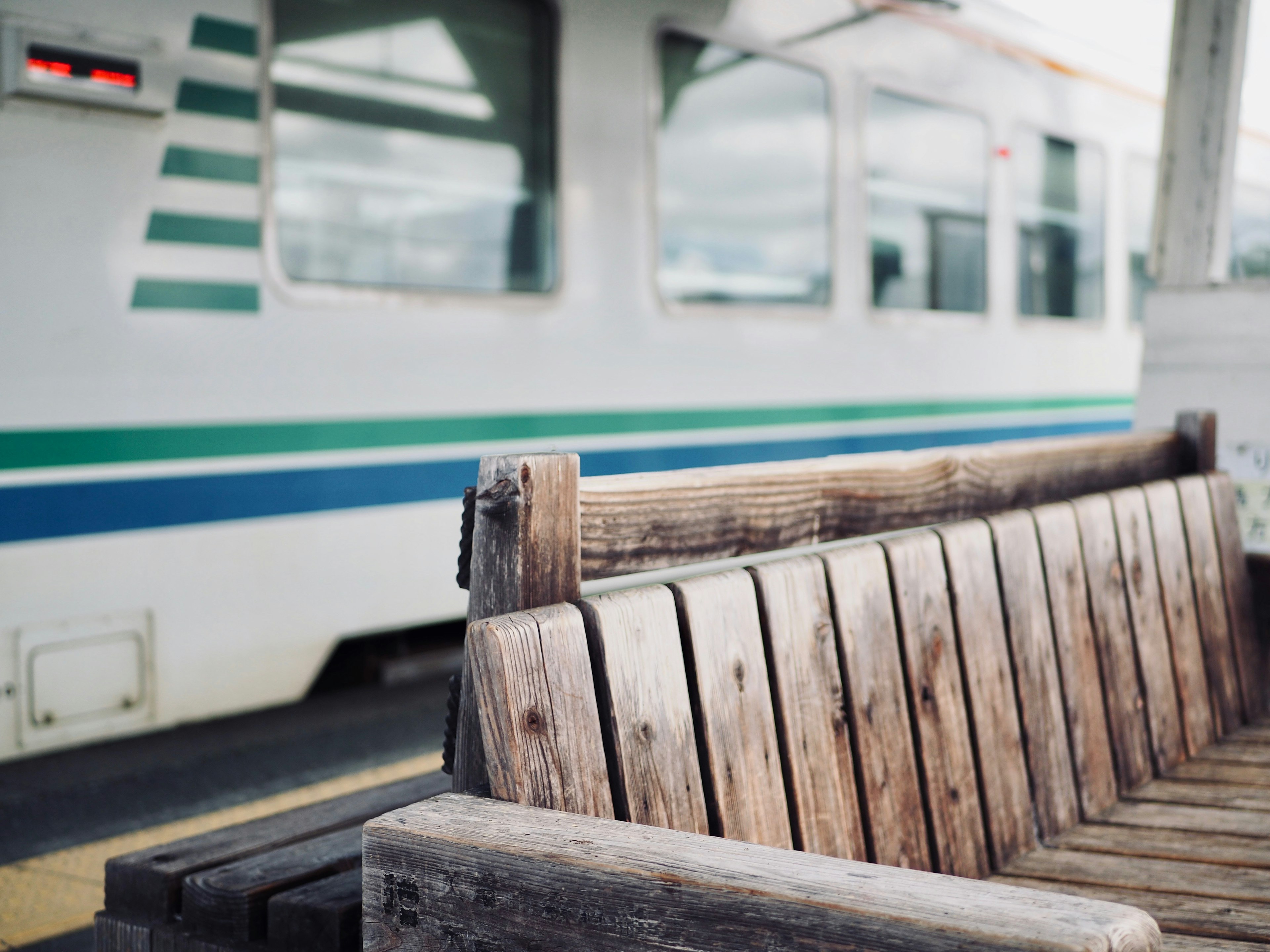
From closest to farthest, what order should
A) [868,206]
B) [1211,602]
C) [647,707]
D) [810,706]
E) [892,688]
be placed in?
[647,707], [810,706], [892,688], [1211,602], [868,206]

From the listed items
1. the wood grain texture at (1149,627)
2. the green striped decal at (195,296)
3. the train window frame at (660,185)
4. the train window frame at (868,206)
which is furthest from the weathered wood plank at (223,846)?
the train window frame at (868,206)

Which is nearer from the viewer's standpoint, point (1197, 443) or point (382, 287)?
point (1197, 443)

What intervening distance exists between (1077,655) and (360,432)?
1.96 metres

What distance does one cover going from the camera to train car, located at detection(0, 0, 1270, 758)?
2.78 metres

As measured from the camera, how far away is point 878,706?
→ 153cm

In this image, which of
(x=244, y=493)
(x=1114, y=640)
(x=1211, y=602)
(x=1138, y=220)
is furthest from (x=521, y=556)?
(x=1138, y=220)

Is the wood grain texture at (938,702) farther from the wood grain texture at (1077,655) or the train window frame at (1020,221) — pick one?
the train window frame at (1020,221)

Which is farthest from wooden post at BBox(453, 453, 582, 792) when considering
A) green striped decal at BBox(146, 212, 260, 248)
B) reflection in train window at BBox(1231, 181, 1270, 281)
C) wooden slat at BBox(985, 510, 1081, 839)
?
reflection in train window at BBox(1231, 181, 1270, 281)

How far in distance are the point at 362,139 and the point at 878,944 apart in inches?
113

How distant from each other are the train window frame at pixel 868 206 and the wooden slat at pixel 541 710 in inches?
144

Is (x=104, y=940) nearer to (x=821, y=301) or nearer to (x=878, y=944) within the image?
(x=878, y=944)

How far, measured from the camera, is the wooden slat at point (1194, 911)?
4.66 ft

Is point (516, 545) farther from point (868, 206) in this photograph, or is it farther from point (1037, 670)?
point (868, 206)

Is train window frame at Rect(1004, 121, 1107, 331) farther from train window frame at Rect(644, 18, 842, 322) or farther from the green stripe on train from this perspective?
train window frame at Rect(644, 18, 842, 322)
